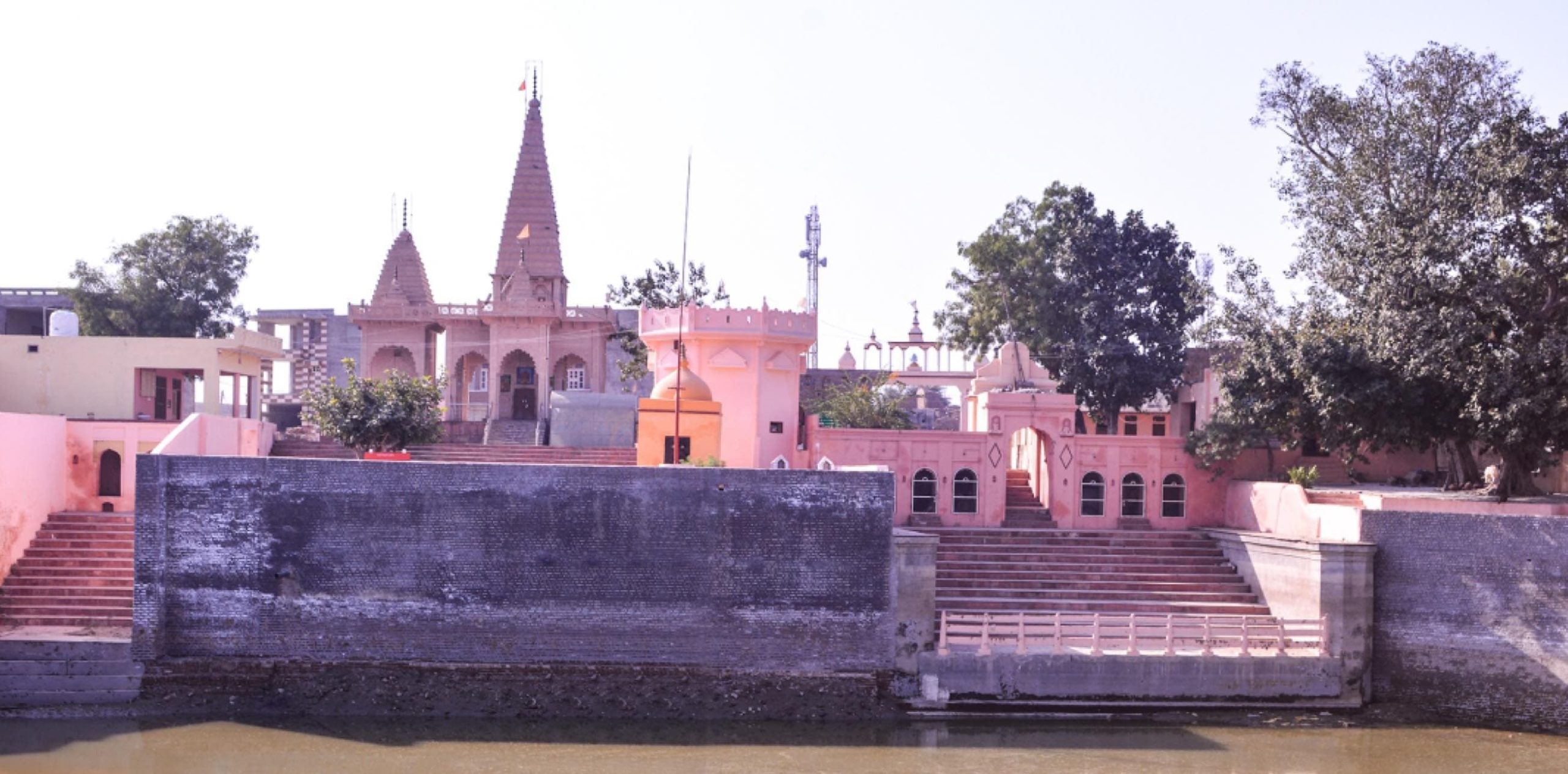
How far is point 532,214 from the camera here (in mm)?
35094

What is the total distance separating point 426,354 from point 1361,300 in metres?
22.0

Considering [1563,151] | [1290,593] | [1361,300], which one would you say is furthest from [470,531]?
[1563,151]

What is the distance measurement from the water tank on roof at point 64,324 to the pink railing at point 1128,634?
1626 centimetres

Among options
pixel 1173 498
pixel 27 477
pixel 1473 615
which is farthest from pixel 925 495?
pixel 27 477

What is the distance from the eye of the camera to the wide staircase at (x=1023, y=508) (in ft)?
74.7

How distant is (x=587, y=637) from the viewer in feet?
56.7

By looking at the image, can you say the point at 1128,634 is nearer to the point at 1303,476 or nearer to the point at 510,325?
the point at 1303,476

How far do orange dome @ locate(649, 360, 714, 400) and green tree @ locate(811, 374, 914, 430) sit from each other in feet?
17.3

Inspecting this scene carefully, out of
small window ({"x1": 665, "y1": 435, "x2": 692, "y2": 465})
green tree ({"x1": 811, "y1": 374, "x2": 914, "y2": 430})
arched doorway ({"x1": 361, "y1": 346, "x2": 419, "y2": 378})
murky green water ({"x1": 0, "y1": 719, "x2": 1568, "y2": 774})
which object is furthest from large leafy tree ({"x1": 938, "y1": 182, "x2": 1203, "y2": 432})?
A: arched doorway ({"x1": 361, "y1": 346, "x2": 419, "y2": 378})

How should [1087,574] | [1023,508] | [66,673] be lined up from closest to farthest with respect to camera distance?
[66,673], [1087,574], [1023,508]

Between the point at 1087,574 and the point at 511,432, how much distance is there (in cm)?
1422

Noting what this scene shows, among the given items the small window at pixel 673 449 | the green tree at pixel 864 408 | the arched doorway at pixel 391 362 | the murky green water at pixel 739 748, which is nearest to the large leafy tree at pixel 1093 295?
the green tree at pixel 864 408

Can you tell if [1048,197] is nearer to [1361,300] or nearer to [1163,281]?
[1163,281]

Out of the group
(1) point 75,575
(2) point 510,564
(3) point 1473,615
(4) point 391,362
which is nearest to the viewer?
(2) point 510,564
